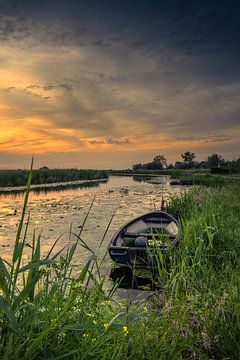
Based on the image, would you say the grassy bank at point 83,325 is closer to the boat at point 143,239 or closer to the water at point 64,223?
the boat at point 143,239

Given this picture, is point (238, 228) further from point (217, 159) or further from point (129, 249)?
point (217, 159)

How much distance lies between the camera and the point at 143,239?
7.11 meters

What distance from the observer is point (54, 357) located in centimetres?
202

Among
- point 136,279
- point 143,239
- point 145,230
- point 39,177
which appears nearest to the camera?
point 136,279

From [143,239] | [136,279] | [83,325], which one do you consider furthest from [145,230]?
[83,325]

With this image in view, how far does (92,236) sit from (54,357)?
336 inches

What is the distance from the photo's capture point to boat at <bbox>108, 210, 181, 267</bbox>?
5975 mm

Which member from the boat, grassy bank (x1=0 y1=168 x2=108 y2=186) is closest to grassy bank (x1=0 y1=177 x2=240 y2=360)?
the boat

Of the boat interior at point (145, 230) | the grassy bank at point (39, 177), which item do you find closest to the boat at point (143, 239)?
the boat interior at point (145, 230)

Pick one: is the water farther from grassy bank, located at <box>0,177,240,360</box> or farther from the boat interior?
grassy bank, located at <box>0,177,240,360</box>

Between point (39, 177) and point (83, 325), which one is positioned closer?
point (83, 325)

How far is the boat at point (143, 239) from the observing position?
5975 mm

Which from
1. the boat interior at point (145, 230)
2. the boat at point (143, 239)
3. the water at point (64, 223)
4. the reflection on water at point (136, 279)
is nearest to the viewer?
the boat at point (143, 239)

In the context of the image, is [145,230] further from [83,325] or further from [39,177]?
[39,177]
